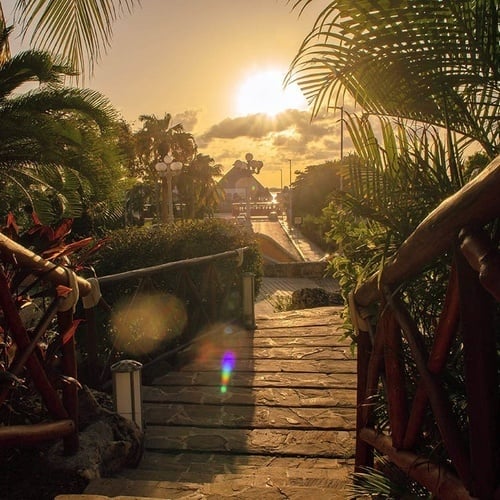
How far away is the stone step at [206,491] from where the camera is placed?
2.71 metres

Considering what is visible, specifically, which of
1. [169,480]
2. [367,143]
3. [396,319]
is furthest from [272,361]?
[396,319]

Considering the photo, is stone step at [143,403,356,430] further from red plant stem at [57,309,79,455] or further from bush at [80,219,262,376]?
red plant stem at [57,309,79,455]

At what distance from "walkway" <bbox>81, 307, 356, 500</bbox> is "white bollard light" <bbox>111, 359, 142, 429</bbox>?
0.36m

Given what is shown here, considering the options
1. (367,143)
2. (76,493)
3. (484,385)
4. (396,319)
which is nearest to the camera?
(484,385)

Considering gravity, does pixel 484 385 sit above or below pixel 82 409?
above

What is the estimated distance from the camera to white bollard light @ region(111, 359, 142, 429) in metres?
3.73

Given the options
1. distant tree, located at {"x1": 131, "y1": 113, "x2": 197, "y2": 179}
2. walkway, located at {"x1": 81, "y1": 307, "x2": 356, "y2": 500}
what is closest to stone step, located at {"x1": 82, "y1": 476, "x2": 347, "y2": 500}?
walkway, located at {"x1": 81, "y1": 307, "x2": 356, "y2": 500}

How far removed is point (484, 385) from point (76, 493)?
77.4 inches

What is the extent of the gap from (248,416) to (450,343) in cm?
300

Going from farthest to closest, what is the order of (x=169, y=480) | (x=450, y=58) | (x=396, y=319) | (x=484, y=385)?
→ (x=169, y=480), (x=450, y=58), (x=396, y=319), (x=484, y=385)

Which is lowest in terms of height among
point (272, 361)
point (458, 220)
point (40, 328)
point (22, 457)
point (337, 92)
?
point (272, 361)

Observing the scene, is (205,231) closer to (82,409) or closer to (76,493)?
(82,409)

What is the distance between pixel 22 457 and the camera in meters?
2.78

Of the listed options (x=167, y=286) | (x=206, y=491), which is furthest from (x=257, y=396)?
(x=206, y=491)
